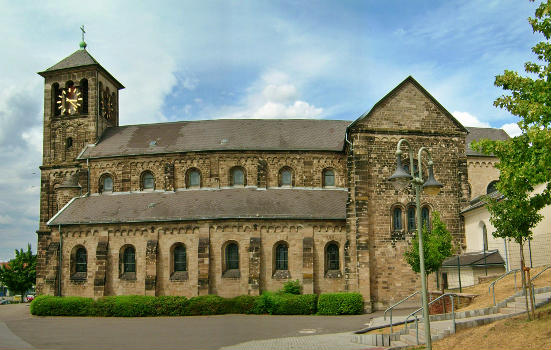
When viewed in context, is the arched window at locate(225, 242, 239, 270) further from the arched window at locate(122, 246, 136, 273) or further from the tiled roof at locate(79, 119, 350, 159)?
the tiled roof at locate(79, 119, 350, 159)

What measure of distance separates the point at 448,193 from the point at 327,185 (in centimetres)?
966

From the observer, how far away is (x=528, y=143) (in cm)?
1620

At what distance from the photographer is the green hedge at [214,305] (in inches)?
1223

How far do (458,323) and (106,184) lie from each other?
31892mm

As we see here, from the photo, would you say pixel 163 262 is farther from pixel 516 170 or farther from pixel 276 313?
pixel 516 170

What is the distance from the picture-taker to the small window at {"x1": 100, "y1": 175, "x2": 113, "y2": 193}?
137ft

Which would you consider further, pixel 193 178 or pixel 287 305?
pixel 193 178

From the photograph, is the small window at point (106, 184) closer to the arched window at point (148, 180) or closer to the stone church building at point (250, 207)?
the stone church building at point (250, 207)

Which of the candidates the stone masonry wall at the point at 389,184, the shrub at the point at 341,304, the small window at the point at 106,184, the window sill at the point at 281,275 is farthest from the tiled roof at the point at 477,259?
the small window at the point at 106,184

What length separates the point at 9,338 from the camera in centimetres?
2386

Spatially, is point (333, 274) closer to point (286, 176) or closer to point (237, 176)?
point (286, 176)

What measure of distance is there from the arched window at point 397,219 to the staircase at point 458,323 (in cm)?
1287

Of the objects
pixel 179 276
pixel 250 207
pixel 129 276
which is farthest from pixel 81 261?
pixel 250 207

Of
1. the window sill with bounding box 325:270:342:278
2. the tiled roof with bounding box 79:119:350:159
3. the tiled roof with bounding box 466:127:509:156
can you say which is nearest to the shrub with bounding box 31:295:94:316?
the tiled roof with bounding box 79:119:350:159
